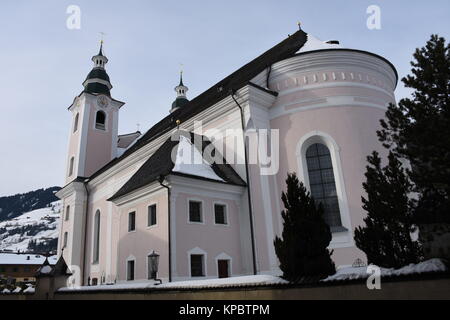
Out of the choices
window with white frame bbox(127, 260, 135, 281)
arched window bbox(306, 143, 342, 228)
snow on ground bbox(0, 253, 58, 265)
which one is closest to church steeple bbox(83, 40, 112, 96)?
window with white frame bbox(127, 260, 135, 281)

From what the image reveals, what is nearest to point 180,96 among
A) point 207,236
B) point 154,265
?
point 207,236

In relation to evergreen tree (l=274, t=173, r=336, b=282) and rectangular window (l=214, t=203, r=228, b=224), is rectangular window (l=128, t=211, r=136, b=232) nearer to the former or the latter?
rectangular window (l=214, t=203, r=228, b=224)

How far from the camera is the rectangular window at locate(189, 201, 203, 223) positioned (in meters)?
14.0

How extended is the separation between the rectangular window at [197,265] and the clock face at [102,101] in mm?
20923

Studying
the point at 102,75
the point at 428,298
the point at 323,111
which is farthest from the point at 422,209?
the point at 102,75

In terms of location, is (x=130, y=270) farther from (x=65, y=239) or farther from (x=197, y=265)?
Answer: (x=65, y=239)

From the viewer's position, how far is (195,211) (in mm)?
14180

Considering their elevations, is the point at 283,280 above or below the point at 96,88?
below

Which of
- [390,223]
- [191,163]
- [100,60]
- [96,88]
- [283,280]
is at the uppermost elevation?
[100,60]

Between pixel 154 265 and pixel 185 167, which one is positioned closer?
pixel 154 265

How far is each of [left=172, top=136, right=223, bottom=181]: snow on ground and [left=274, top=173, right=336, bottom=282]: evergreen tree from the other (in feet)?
24.8

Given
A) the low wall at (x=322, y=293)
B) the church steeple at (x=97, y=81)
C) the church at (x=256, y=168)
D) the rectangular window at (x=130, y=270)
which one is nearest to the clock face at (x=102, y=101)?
the church steeple at (x=97, y=81)

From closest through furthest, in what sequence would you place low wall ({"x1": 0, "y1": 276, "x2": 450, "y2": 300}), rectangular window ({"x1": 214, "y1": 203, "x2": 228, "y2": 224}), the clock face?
low wall ({"x1": 0, "y1": 276, "x2": 450, "y2": 300}) → rectangular window ({"x1": 214, "y1": 203, "x2": 228, "y2": 224}) → the clock face

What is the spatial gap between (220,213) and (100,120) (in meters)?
19.7
